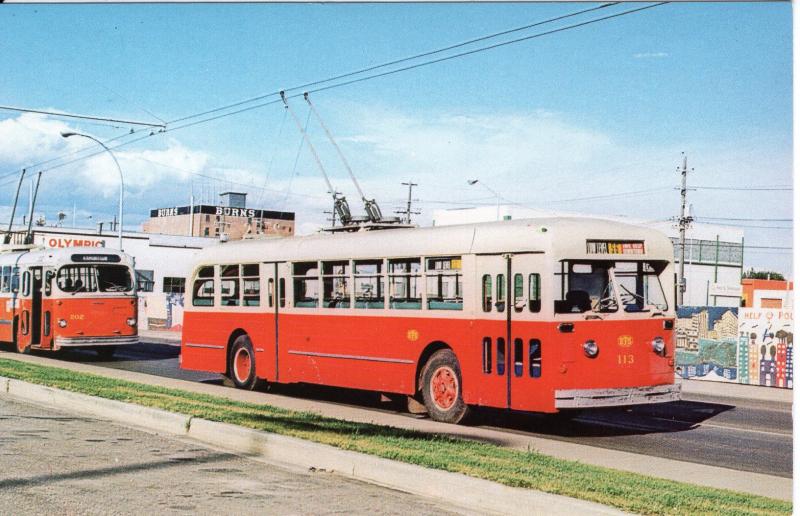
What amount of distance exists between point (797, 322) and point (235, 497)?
181 inches

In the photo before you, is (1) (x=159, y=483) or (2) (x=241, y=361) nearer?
(1) (x=159, y=483)

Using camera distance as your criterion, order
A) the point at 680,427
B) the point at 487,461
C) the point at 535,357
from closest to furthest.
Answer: the point at 487,461
the point at 535,357
the point at 680,427

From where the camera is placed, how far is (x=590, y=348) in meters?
11.9

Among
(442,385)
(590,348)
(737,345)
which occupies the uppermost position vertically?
(590,348)

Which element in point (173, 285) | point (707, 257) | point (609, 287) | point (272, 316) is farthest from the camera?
point (707, 257)

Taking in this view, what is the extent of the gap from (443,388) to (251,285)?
5449mm

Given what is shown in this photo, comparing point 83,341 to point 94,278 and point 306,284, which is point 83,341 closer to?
point 94,278

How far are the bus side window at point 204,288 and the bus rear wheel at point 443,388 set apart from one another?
649 cm

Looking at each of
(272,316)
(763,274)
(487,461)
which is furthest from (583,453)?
(763,274)

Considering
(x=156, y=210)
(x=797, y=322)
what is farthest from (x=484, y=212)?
(x=156, y=210)

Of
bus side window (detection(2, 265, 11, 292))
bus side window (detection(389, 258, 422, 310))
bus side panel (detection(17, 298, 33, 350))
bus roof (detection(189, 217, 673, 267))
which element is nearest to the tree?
bus side window (detection(2, 265, 11, 292))

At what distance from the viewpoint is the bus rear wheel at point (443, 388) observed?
13.0 meters

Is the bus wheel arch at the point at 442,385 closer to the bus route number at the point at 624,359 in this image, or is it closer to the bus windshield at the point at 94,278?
the bus route number at the point at 624,359

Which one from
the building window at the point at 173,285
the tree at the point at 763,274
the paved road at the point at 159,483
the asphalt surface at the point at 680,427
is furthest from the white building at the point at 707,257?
the paved road at the point at 159,483
